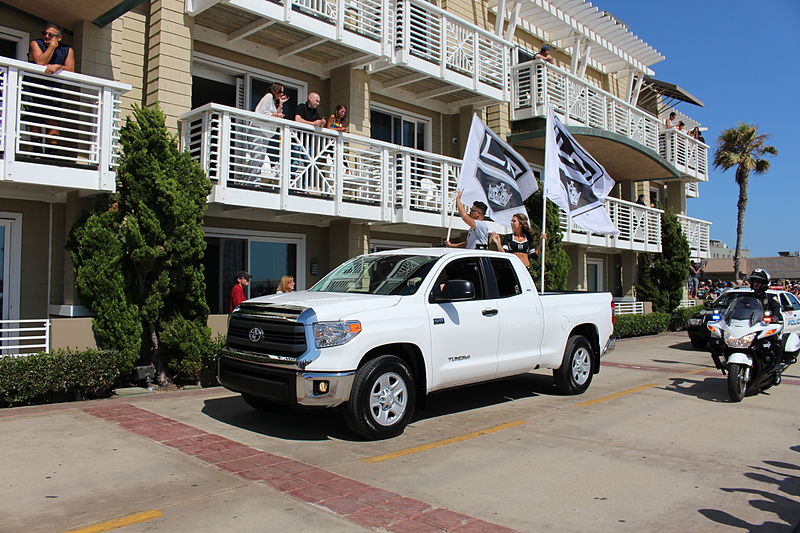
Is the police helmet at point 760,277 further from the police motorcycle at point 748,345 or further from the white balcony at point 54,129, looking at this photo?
the white balcony at point 54,129

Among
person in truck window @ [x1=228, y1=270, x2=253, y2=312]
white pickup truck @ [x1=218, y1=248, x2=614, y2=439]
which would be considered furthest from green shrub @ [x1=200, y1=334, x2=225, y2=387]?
white pickup truck @ [x1=218, y1=248, x2=614, y2=439]

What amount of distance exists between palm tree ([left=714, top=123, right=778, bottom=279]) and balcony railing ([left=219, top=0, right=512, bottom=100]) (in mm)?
21499

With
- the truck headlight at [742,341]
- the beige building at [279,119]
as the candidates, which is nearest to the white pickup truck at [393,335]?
the truck headlight at [742,341]

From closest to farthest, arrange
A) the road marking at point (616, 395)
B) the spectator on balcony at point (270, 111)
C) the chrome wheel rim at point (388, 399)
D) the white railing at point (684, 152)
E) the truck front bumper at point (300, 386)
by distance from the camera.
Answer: the truck front bumper at point (300, 386)
the chrome wheel rim at point (388, 399)
the road marking at point (616, 395)
the spectator on balcony at point (270, 111)
the white railing at point (684, 152)

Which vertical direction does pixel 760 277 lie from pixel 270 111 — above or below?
below

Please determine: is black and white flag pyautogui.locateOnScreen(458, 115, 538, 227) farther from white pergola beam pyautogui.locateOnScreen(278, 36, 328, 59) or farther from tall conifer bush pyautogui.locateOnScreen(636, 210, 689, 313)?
tall conifer bush pyautogui.locateOnScreen(636, 210, 689, 313)

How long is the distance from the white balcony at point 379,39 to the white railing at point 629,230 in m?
5.70

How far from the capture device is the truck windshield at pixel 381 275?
7170 millimetres

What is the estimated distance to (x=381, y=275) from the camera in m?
7.51

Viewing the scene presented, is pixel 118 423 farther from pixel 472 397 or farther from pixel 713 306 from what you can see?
pixel 713 306

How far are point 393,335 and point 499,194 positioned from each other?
5744mm

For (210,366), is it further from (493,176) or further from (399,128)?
(399,128)

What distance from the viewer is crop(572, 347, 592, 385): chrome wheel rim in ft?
29.9

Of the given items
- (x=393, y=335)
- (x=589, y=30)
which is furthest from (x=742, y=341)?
(x=589, y=30)
